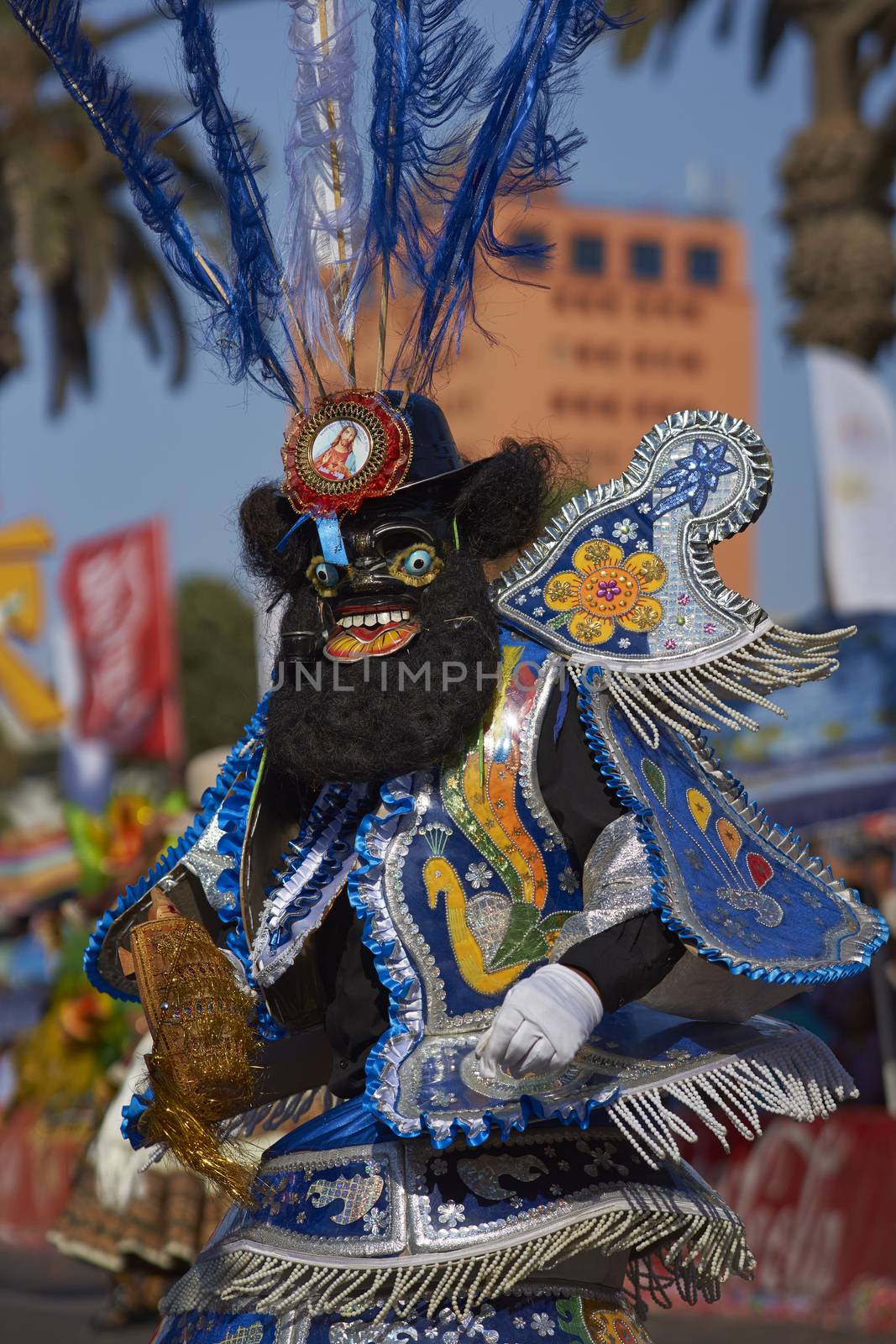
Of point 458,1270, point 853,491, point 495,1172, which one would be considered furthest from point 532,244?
point 853,491

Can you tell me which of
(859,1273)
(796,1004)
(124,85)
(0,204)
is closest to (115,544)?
(0,204)

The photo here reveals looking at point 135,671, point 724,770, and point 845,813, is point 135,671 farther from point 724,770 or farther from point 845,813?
point 724,770

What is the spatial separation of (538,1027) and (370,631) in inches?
33.9

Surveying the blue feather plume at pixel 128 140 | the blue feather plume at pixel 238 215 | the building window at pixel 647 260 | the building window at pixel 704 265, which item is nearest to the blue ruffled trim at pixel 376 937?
the blue feather plume at pixel 238 215

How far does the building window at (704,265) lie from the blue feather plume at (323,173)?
54017 millimetres

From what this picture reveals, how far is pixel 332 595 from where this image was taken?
11.3 feet

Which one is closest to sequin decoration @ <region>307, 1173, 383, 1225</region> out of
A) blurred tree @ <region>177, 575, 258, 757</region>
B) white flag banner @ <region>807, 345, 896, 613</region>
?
white flag banner @ <region>807, 345, 896, 613</region>

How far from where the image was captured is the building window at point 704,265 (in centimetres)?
5609

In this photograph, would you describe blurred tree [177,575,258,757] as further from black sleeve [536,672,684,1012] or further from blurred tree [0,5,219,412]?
black sleeve [536,672,684,1012]

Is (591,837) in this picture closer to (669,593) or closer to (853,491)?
(669,593)

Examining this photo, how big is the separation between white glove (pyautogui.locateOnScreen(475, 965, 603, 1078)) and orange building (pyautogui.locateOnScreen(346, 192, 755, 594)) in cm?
4916

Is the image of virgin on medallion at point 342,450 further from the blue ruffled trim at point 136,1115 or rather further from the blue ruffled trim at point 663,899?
the blue ruffled trim at point 136,1115

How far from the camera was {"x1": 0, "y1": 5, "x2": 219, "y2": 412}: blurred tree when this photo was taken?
15375 millimetres

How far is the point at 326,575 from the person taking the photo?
3412 millimetres
